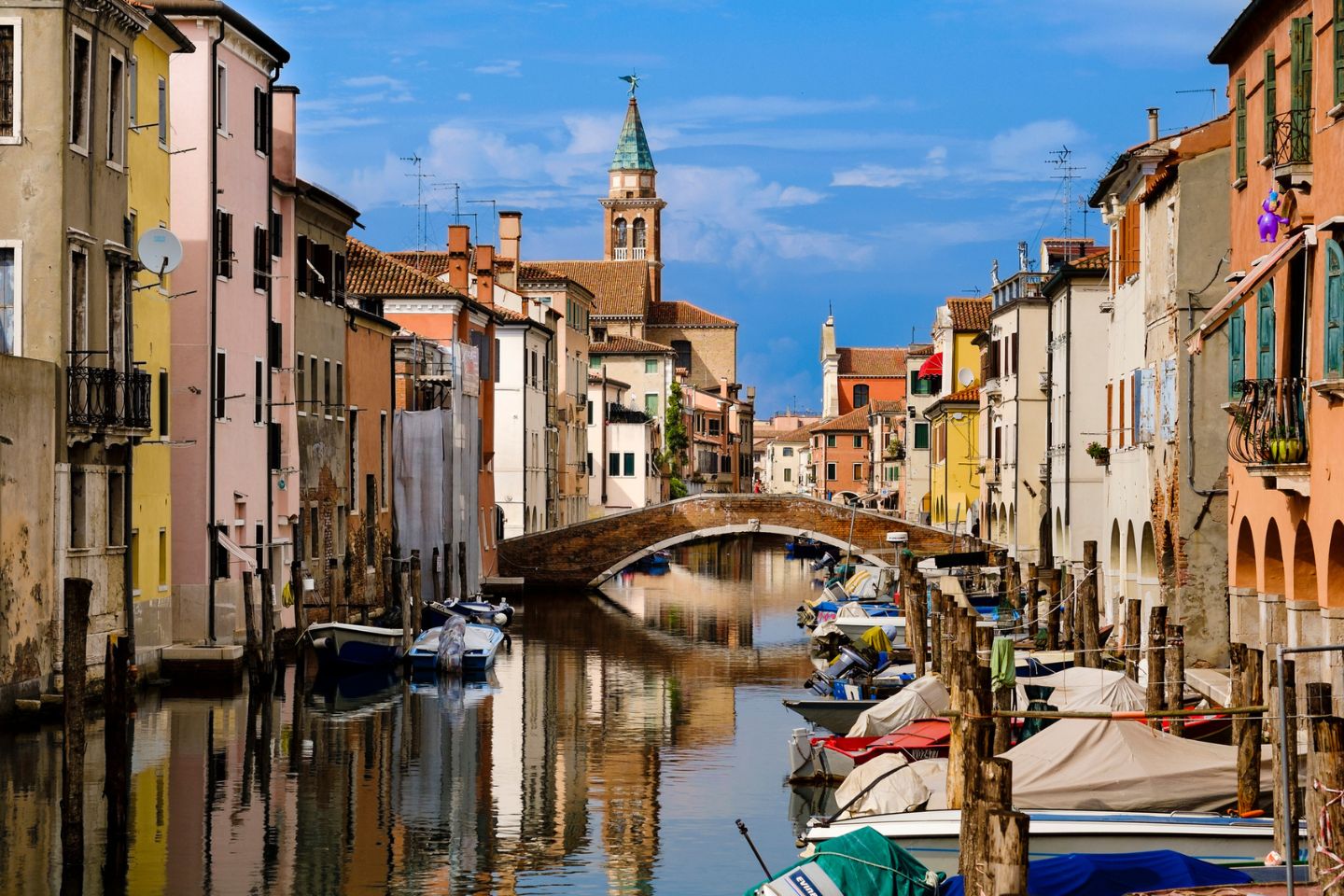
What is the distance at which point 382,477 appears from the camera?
1716 inches

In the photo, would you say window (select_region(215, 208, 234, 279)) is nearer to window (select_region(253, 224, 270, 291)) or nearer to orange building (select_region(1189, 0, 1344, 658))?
window (select_region(253, 224, 270, 291))

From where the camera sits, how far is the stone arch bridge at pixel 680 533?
180ft

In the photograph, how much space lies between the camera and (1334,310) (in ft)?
59.1

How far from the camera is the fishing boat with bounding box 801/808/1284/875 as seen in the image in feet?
52.0

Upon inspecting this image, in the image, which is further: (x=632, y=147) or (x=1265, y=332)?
(x=632, y=147)

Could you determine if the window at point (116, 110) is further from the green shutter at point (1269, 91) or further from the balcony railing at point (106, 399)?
the green shutter at point (1269, 91)

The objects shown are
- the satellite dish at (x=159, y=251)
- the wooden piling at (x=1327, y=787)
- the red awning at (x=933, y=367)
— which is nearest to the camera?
the wooden piling at (x=1327, y=787)

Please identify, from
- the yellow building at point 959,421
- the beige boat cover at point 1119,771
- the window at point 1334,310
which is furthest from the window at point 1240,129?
the yellow building at point 959,421

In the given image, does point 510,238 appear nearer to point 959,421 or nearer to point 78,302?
point 959,421

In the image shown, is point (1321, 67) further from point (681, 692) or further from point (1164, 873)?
point (681, 692)

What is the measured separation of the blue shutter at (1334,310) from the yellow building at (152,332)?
51.3 ft

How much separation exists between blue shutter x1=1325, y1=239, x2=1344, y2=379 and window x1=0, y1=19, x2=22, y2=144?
49.1 ft

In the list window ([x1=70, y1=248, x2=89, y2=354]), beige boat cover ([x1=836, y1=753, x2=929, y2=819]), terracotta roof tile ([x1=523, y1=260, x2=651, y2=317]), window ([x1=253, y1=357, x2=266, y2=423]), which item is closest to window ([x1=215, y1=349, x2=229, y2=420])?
window ([x1=253, y1=357, x2=266, y2=423])

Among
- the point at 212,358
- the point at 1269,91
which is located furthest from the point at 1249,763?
the point at 212,358
